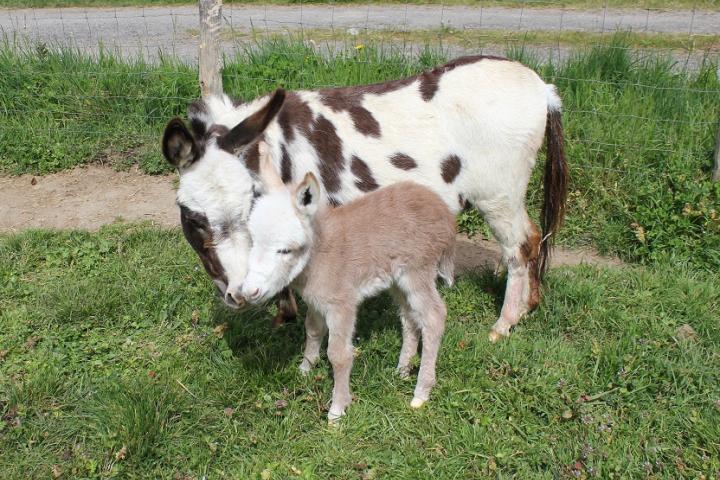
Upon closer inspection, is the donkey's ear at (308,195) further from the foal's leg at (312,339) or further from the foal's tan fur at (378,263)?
the foal's leg at (312,339)

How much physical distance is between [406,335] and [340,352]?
0.51 meters

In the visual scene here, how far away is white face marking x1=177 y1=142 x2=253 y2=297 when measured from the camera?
3096 millimetres

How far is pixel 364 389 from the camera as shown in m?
3.45

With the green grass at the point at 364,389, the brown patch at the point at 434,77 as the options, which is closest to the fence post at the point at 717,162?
the green grass at the point at 364,389

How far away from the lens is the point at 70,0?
48.2ft

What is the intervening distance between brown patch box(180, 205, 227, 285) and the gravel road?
24.6 ft

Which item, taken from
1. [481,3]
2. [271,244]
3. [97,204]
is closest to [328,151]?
[271,244]

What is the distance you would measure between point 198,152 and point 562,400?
7.15ft

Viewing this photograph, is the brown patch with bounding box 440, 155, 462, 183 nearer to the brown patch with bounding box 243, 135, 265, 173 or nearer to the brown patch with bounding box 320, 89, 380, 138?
the brown patch with bounding box 320, 89, 380, 138

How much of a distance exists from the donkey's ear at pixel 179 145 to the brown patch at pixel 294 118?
572mm

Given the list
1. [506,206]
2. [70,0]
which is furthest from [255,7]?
[506,206]

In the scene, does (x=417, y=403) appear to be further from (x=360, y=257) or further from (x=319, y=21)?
(x=319, y=21)

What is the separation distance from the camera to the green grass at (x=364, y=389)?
3000 millimetres

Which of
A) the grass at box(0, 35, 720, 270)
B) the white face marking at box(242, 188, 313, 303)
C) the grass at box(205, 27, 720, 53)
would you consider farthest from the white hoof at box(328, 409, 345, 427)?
the grass at box(205, 27, 720, 53)
